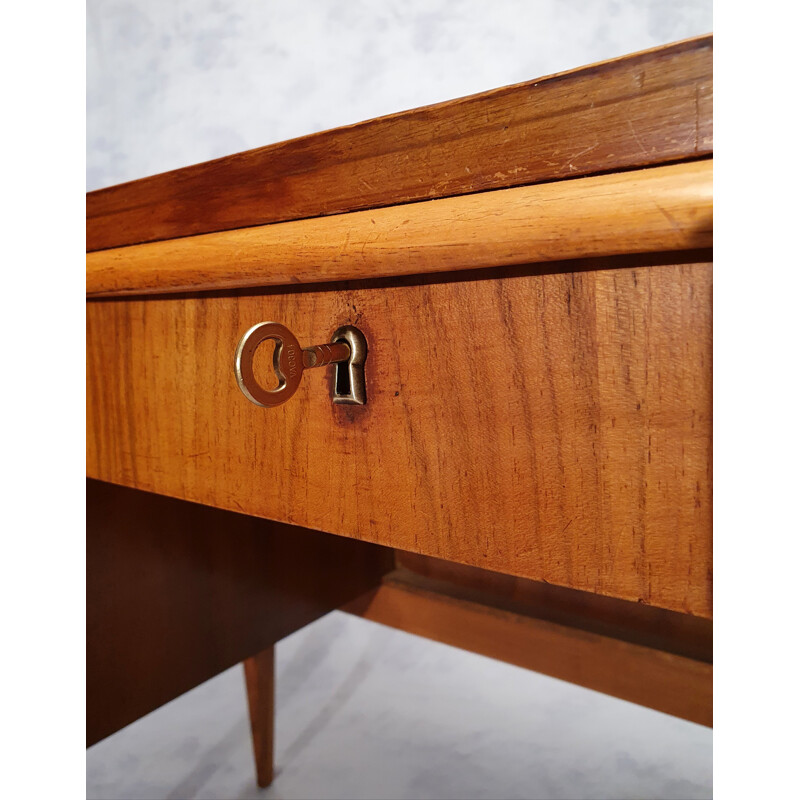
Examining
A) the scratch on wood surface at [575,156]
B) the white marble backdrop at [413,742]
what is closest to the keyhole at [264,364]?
the scratch on wood surface at [575,156]

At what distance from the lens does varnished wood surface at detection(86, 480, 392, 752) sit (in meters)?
0.51

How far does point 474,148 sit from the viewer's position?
0.77ft

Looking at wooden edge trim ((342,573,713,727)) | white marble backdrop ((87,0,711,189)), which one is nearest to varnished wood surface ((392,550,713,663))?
wooden edge trim ((342,573,713,727))

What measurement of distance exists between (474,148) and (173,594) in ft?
1.53

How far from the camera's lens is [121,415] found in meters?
0.38

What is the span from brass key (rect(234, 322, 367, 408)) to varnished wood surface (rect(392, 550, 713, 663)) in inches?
20.8

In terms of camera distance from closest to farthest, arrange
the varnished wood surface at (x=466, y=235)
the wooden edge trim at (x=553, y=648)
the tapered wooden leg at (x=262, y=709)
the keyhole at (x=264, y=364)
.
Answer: the varnished wood surface at (x=466, y=235) < the keyhole at (x=264, y=364) < the wooden edge trim at (x=553, y=648) < the tapered wooden leg at (x=262, y=709)

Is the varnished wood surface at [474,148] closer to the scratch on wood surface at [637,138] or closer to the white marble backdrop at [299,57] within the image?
the scratch on wood surface at [637,138]

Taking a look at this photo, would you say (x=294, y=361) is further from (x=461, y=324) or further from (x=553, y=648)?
(x=553, y=648)

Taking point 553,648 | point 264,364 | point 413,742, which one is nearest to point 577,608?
point 553,648

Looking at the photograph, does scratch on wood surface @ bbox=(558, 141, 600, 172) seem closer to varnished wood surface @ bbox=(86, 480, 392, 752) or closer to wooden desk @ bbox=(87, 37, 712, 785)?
wooden desk @ bbox=(87, 37, 712, 785)

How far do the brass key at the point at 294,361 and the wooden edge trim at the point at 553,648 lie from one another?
0.55 meters

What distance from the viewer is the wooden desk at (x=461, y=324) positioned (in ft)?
0.66
